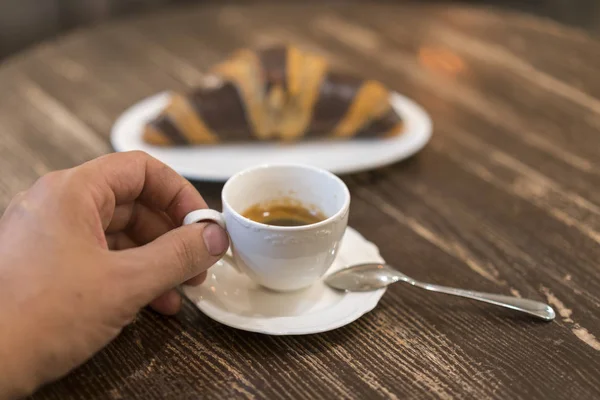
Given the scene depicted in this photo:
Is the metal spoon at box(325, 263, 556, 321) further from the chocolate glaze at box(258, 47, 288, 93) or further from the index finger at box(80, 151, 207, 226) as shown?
the chocolate glaze at box(258, 47, 288, 93)

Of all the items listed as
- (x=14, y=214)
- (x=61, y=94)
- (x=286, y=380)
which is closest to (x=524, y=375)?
(x=286, y=380)

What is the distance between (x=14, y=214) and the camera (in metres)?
0.62

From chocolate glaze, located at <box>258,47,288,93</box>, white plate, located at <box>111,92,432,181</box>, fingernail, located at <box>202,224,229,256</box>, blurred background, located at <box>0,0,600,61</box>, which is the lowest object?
blurred background, located at <box>0,0,600,61</box>

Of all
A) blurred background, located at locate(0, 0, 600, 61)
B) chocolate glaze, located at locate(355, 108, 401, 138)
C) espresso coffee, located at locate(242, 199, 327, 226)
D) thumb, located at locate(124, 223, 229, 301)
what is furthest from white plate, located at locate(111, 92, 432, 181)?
blurred background, located at locate(0, 0, 600, 61)

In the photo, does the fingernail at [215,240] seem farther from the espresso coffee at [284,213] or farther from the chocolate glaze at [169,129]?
the chocolate glaze at [169,129]

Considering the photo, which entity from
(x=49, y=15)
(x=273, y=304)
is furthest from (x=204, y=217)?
(x=49, y=15)

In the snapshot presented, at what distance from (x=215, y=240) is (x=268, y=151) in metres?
0.47

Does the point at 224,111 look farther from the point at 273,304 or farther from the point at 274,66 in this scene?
the point at 273,304

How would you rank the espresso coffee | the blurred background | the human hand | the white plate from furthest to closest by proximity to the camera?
the blurred background < the white plate < the espresso coffee < the human hand

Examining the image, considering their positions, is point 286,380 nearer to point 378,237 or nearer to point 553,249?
point 378,237

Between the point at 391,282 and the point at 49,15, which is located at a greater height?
the point at 391,282

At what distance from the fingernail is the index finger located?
0.21ft

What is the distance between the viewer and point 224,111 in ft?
3.76

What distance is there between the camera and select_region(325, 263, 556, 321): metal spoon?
2.49 feet
